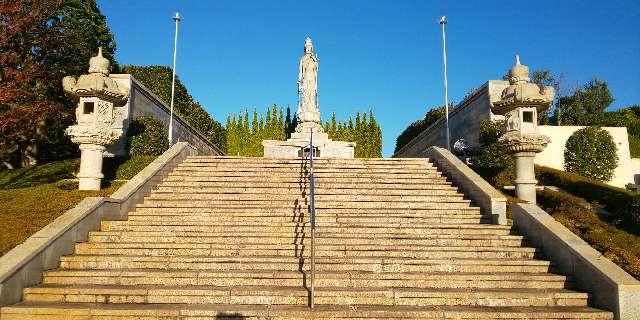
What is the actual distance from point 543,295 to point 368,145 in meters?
31.4

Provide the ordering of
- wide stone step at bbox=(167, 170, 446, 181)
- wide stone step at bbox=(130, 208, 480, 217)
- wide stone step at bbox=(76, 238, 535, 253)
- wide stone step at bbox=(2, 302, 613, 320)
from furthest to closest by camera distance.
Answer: wide stone step at bbox=(167, 170, 446, 181) → wide stone step at bbox=(130, 208, 480, 217) → wide stone step at bbox=(76, 238, 535, 253) → wide stone step at bbox=(2, 302, 613, 320)

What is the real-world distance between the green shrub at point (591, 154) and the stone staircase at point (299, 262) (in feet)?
37.5

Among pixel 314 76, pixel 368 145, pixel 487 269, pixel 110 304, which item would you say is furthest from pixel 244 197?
pixel 368 145

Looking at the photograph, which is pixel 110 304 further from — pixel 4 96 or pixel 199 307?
pixel 4 96

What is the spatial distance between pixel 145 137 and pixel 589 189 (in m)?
17.0

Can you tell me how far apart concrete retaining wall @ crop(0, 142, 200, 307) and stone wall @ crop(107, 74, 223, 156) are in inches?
215

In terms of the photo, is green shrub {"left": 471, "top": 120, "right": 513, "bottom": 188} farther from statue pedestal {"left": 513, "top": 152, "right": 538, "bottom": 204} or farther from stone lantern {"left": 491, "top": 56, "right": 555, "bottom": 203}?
statue pedestal {"left": 513, "top": 152, "right": 538, "bottom": 204}

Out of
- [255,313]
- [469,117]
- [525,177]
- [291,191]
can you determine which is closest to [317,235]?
[255,313]

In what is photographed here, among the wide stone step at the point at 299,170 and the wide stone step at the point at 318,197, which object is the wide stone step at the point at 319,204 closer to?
the wide stone step at the point at 318,197

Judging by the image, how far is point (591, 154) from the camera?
826 inches

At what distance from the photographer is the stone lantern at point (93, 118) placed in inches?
509

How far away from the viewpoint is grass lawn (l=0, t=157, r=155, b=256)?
29.9 feet

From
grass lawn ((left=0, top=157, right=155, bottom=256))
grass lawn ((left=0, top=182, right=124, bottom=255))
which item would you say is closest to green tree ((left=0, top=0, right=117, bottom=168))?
grass lawn ((left=0, top=157, right=155, bottom=256))

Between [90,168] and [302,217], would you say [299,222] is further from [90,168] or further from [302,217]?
[90,168]
